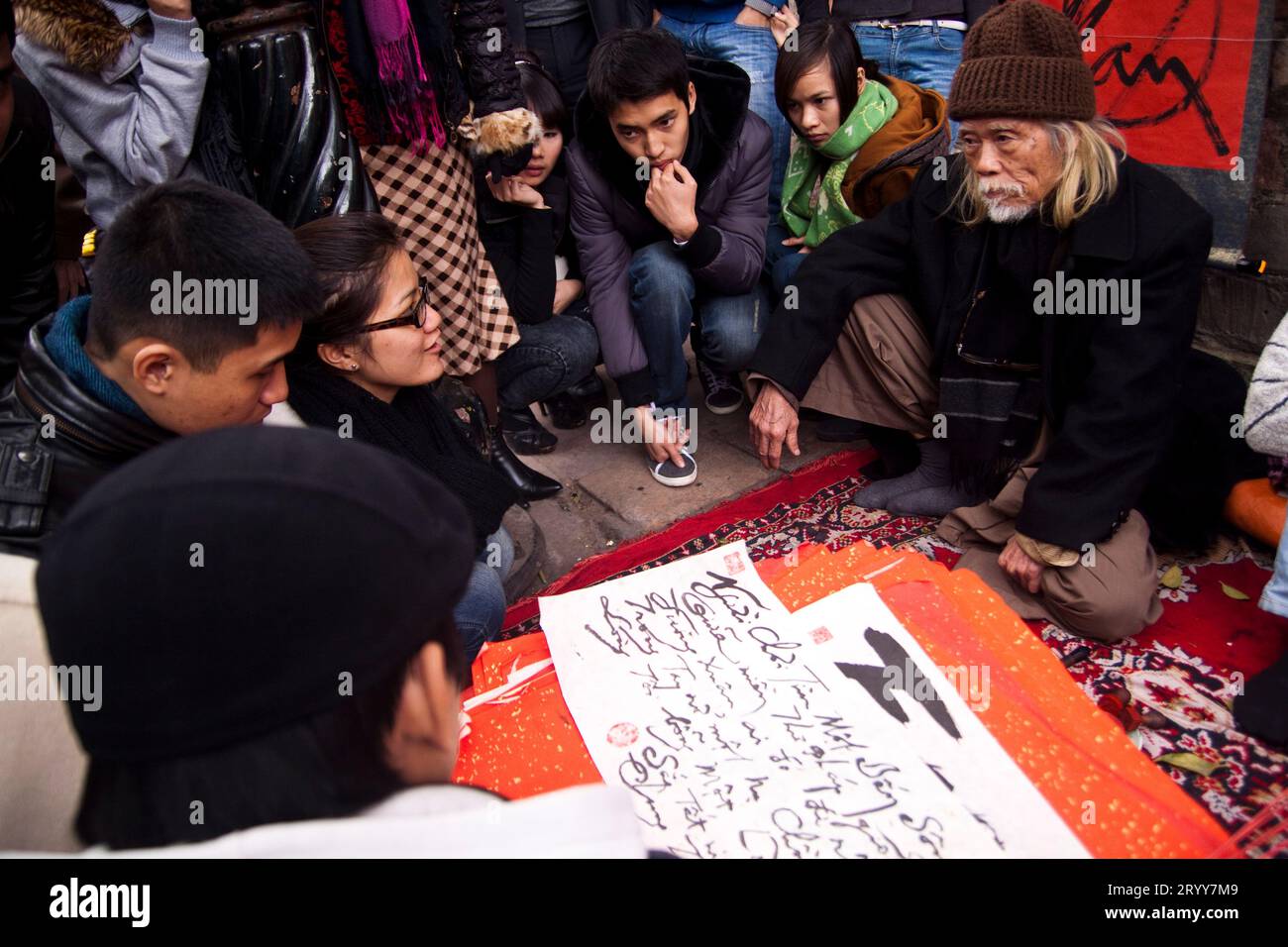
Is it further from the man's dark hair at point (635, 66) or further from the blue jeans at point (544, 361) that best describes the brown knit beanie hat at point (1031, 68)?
the blue jeans at point (544, 361)

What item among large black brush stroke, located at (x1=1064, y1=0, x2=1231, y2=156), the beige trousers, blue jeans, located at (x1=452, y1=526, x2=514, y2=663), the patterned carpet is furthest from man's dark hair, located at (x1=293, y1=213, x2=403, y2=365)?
large black brush stroke, located at (x1=1064, y1=0, x2=1231, y2=156)

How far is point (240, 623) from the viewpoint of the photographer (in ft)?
2.34

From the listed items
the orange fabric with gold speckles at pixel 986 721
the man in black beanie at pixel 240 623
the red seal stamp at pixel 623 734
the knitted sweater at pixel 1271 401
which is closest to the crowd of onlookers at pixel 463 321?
the man in black beanie at pixel 240 623

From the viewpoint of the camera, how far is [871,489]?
2.63m

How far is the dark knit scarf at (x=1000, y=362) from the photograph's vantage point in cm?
222

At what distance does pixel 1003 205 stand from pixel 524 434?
1.69 metres

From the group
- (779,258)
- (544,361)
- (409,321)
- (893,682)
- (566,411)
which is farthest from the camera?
(566,411)

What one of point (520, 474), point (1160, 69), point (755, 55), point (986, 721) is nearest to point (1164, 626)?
point (986, 721)

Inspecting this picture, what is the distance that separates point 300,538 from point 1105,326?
1891 mm

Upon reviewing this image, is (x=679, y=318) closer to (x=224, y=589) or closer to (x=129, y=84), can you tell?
(x=129, y=84)

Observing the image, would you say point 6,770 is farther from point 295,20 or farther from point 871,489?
point 871,489

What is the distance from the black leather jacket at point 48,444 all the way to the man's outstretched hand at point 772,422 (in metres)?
1.52
